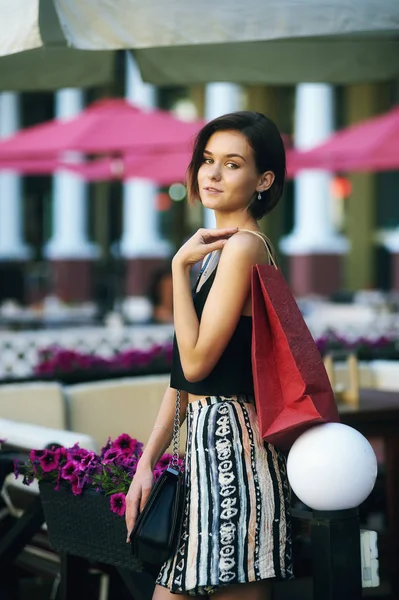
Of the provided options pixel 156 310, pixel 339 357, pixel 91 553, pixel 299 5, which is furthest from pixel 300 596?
pixel 156 310

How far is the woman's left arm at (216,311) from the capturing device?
2854mm

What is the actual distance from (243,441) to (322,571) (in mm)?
456

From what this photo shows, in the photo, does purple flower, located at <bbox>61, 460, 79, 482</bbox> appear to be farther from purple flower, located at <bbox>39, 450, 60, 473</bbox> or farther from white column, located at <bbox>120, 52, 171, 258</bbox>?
white column, located at <bbox>120, 52, 171, 258</bbox>

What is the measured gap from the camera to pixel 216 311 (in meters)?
2.86

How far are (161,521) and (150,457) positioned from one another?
0.26m

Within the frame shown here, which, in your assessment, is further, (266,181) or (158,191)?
(158,191)

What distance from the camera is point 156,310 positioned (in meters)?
12.0

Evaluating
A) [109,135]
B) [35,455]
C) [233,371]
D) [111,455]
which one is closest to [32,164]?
[109,135]

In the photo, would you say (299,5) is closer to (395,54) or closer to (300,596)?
(395,54)

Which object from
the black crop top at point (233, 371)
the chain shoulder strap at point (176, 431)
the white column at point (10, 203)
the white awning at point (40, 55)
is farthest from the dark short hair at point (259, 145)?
the white column at point (10, 203)

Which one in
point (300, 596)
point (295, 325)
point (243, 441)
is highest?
point (295, 325)

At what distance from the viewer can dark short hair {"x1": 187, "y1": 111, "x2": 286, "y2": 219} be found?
10.1ft

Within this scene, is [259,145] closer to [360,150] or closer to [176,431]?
[176,431]

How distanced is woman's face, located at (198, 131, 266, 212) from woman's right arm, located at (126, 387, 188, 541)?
1.75 feet
